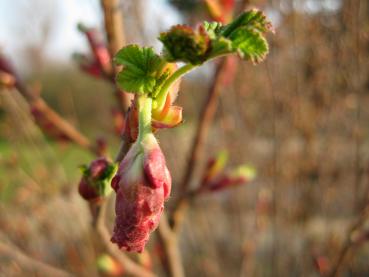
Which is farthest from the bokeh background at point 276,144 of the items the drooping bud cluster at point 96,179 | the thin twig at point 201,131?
the drooping bud cluster at point 96,179

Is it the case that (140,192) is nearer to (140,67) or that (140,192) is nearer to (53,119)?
(140,67)

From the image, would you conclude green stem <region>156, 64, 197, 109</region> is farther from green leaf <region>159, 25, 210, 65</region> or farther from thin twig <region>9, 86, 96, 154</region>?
thin twig <region>9, 86, 96, 154</region>

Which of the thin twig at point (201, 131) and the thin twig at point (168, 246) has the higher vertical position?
the thin twig at point (201, 131)

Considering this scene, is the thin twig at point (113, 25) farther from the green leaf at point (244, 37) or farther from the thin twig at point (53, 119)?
the green leaf at point (244, 37)

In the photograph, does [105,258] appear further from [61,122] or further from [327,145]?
[327,145]

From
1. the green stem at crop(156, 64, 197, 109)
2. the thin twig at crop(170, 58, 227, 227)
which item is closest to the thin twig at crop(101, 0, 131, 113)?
the thin twig at crop(170, 58, 227, 227)

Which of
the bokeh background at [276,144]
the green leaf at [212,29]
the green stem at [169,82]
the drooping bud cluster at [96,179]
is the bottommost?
the bokeh background at [276,144]

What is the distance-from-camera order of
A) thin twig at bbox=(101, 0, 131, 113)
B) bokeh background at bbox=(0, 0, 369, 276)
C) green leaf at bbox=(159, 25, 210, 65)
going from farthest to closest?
bokeh background at bbox=(0, 0, 369, 276) < thin twig at bbox=(101, 0, 131, 113) < green leaf at bbox=(159, 25, 210, 65)
